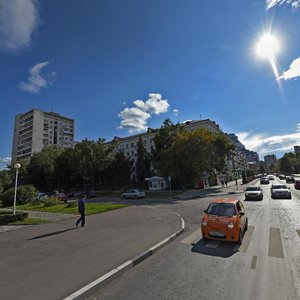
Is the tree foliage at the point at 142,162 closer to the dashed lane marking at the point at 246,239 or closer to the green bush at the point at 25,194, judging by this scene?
the green bush at the point at 25,194

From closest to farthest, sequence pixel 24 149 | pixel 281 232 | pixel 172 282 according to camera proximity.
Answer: pixel 172 282
pixel 281 232
pixel 24 149

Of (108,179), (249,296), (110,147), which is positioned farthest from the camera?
(108,179)

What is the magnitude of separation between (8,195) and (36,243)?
20513 millimetres

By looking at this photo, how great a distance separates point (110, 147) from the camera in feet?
189

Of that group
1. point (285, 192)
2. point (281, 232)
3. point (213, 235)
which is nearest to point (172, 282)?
point (213, 235)

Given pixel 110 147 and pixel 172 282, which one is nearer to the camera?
pixel 172 282

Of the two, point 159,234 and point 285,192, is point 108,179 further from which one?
point 159,234

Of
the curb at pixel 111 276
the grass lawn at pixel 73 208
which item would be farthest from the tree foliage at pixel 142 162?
the curb at pixel 111 276

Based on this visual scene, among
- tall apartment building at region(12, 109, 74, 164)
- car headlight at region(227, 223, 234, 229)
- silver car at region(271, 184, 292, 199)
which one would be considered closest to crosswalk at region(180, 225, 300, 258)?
car headlight at region(227, 223, 234, 229)

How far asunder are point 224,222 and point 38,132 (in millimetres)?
112125

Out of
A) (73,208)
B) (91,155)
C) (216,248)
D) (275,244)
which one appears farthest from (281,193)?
(91,155)

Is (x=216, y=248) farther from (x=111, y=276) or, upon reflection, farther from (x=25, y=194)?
(x=25, y=194)

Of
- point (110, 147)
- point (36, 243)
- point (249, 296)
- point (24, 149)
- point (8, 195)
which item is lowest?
point (249, 296)

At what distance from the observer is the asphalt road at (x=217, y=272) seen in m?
4.81
